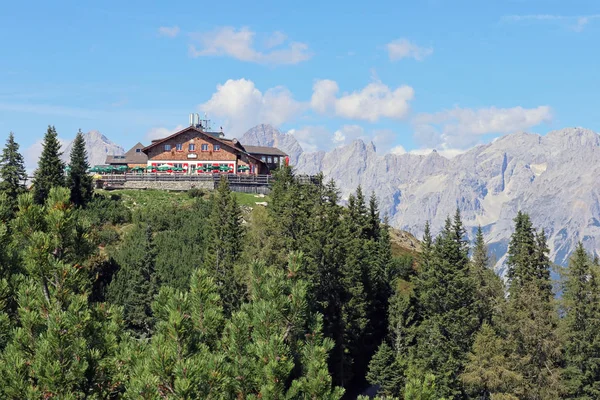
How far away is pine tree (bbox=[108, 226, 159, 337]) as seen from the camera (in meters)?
52.6

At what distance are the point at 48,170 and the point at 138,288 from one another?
23.9m

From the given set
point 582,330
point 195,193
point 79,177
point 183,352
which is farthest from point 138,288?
point 183,352

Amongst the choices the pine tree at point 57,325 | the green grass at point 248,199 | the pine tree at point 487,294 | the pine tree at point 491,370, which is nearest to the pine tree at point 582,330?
the pine tree at point 491,370

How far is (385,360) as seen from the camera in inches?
2112

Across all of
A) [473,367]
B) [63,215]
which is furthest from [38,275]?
[473,367]

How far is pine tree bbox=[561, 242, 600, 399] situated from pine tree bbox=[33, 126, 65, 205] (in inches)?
2020

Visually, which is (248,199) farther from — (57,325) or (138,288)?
(57,325)

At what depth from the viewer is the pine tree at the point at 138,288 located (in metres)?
52.6

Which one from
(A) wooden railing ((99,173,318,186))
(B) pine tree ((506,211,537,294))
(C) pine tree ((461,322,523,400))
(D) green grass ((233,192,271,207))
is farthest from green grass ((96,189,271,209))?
(C) pine tree ((461,322,523,400))

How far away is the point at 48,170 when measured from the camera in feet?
232

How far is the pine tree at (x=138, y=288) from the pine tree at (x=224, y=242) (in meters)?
4.95

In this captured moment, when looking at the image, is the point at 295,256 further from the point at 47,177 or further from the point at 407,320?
the point at 47,177

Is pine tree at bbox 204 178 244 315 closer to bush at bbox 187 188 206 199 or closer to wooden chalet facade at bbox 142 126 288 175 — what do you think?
bush at bbox 187 188 206 199

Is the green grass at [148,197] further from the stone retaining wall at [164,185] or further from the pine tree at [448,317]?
the pine tree at [448,317]
